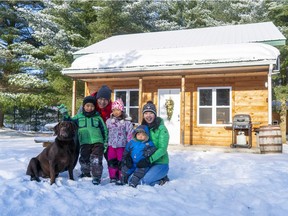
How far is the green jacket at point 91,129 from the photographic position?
437 centimetres

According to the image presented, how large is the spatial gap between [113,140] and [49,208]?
5.36 feet

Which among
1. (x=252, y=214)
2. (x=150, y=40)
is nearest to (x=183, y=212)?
(x=252, y=214)

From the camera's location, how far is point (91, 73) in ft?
35.8

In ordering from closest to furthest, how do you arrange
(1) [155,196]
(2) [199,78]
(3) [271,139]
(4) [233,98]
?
(1) [155,196], (3) [271,139], (4) [233,98], (2) [199,78]

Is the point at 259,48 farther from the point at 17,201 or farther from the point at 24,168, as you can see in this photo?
the point at 17,201

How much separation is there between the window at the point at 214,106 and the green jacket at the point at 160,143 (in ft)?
21.2

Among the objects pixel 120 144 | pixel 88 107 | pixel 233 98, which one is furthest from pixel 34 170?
pixel 233 98

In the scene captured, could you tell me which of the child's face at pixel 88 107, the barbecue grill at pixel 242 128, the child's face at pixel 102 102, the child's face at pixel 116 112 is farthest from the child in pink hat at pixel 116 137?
the barbecue grill at pixel 242 128

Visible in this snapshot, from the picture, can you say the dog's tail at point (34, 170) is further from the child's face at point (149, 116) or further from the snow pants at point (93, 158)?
the child's face at point (149, 116)

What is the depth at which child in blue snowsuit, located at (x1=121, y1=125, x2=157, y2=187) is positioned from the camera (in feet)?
14.3

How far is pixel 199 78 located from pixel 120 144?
6974 millimetres

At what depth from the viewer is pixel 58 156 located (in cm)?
407

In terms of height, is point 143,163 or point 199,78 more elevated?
point 199,78

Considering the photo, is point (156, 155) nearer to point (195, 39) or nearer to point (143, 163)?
point (143, 163)
